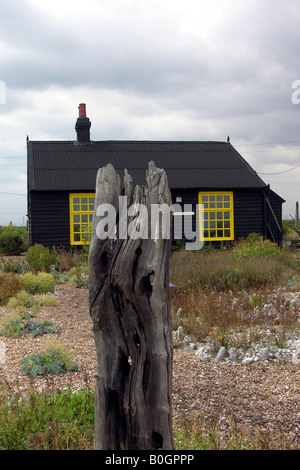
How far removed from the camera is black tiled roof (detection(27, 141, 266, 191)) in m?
17.5

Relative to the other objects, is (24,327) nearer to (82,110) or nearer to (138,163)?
(138,163)

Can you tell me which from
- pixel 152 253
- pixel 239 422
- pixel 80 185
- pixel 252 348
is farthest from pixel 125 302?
pixel 80 185

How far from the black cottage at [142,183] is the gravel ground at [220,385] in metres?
10.1

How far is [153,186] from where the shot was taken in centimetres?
304

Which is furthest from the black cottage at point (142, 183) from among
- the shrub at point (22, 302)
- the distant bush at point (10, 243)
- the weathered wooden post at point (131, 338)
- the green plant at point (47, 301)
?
the weathered wooden post at point (131, 338)

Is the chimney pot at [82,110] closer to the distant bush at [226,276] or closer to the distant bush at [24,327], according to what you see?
the distant bush at [226,276]

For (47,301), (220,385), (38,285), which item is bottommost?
(220,385)

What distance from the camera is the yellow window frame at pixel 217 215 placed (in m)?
18.0

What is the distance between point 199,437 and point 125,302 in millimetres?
1158

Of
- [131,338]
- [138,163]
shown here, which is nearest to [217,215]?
[138,163]

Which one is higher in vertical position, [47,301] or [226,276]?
[226,276]

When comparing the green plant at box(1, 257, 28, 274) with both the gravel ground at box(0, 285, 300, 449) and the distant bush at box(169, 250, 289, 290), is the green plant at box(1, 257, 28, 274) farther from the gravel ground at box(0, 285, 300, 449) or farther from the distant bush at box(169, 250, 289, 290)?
the gravel ground at box(0, 285, 300, 449)

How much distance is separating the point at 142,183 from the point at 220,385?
1329 centimetres

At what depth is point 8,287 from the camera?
31.1 ft
